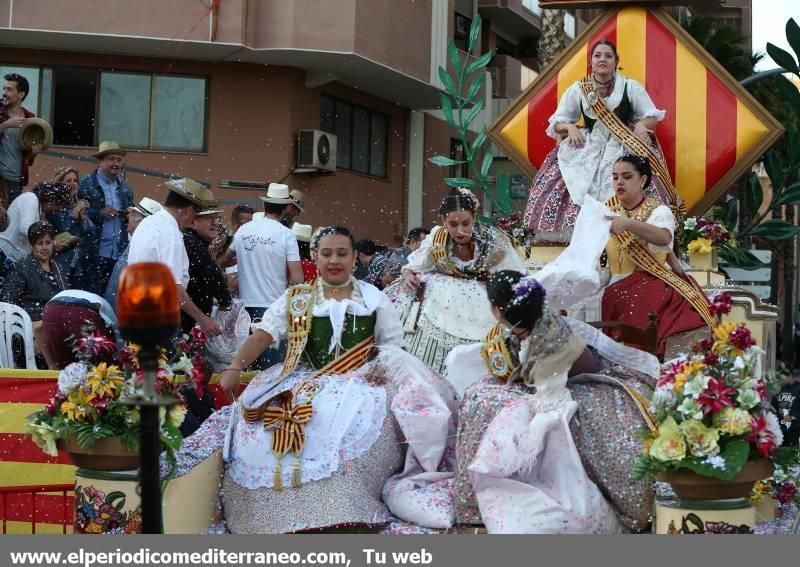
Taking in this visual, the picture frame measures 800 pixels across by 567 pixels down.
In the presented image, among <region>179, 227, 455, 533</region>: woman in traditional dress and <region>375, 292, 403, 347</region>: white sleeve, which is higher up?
<region>375, 292, 403, 347</region>: white sleeve

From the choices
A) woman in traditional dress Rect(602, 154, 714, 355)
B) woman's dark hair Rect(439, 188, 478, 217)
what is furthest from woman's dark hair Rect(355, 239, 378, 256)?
woman in traditional dress Rect(602, 154, 714, 355)

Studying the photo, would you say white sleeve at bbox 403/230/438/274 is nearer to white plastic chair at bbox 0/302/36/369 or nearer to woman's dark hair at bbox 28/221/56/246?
white plastic chair at bbox 0/302/36/369

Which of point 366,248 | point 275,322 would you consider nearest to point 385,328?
point 275,322

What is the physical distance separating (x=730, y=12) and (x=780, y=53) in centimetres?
3933

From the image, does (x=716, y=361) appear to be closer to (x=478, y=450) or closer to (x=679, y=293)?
(x=478, y=450)

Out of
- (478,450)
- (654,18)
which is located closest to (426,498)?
(478,450)

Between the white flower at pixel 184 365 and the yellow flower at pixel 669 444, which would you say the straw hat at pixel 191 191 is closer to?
the white flower at pixel 184 365

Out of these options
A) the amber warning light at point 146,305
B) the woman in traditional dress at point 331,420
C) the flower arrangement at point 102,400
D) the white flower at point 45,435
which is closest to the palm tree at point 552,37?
the woman in traditional dress at point 331,420

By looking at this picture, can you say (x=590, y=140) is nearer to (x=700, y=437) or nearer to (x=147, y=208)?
(x=147, y=208)

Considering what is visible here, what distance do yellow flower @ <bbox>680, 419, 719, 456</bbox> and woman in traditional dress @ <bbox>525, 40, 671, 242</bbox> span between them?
4.04 m

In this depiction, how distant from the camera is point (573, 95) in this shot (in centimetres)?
945

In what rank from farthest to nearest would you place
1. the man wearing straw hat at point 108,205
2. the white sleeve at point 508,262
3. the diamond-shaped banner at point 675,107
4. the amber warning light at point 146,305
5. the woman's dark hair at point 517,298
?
the man wearing straw hat at point 108,205, the diamond-shaped banner at point 675,107, the white sleeve at point 508,262, the woman's dark hair at point 517,298, the amber warning light at point 146,305

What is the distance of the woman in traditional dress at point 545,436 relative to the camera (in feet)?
18.7

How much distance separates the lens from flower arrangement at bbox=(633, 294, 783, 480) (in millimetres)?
5047
